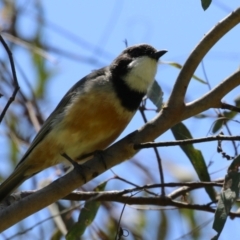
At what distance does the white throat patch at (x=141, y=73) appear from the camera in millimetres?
3514

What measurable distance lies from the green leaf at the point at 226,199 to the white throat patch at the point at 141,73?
41.1 inches

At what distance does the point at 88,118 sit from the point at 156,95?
1.25 ft

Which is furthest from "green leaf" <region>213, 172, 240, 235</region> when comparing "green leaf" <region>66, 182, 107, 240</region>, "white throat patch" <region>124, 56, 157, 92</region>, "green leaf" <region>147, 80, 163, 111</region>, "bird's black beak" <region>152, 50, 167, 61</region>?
"bird's black beak" <region>152, 50, 167, 61</region>

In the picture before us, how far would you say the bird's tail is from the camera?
3170mm

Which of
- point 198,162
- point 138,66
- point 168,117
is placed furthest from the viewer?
point 138,66

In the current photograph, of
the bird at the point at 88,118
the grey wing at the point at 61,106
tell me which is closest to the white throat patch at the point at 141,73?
the bird at the point at 88,118

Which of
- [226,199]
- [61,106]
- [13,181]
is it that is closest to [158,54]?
[61,106]

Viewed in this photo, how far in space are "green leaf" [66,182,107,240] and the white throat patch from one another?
745 mm

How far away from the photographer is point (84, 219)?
309cm

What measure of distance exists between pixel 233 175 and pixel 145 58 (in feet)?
4.43

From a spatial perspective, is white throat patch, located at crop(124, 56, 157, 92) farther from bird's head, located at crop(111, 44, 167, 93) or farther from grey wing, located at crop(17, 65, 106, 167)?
grey wing, located at crop(17, 65, 106, 167)

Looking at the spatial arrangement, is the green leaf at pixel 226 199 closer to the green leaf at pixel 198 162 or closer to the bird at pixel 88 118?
the green leaf at pixel 198 162

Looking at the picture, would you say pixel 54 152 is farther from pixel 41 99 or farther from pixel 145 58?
pixel 41 99

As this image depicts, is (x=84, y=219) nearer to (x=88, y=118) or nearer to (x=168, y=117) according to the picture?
(x=88, y=118)
